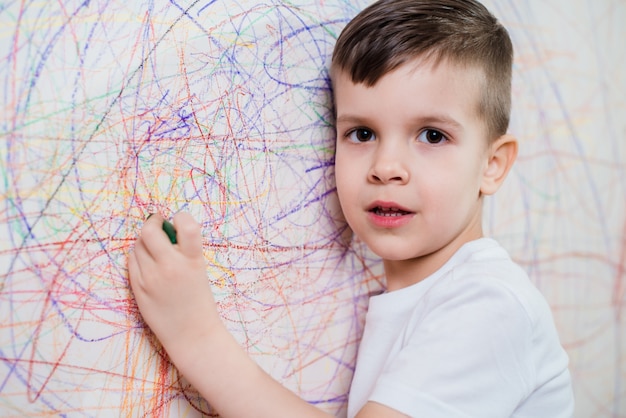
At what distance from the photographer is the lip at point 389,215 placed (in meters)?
0.83

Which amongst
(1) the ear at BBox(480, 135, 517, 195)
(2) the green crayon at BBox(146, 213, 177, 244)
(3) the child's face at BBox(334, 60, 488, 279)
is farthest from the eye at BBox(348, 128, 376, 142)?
(2) the green crayon at BBox(146, 213, 177, 244)

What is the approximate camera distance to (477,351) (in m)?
0.73

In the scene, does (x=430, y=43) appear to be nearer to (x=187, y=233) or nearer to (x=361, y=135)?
(x=361, y=135)

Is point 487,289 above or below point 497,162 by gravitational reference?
below

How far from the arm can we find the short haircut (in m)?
0.29

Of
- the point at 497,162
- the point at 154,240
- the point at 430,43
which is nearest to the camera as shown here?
the point at 154,240

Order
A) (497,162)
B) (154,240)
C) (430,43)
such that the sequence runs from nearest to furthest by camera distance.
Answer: (154,240), (430,43), (497,162)

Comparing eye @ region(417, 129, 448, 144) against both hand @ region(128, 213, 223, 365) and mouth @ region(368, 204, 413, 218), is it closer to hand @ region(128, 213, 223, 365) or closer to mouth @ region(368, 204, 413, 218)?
mouth @ region(368, 204, 413, 218)

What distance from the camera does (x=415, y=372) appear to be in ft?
2.37

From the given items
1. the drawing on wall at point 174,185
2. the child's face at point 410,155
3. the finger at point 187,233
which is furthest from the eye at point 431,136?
the finger at point 187,233

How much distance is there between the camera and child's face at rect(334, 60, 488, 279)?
80 cm

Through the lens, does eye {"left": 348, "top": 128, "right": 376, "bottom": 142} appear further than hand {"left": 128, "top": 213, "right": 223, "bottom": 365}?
Yes

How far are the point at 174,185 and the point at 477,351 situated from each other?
1.21 ft

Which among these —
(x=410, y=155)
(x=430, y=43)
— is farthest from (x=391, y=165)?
(x=430, y=43)
